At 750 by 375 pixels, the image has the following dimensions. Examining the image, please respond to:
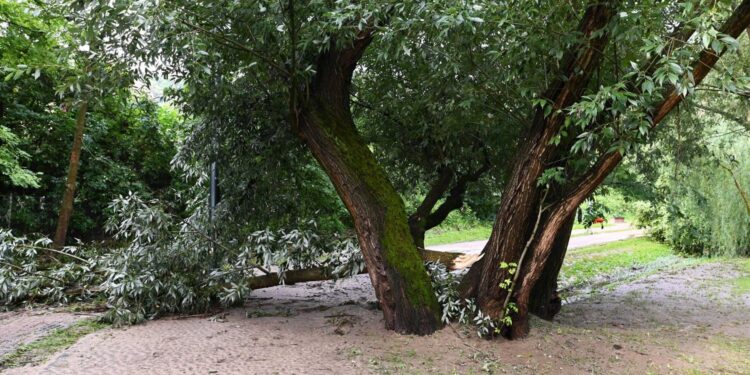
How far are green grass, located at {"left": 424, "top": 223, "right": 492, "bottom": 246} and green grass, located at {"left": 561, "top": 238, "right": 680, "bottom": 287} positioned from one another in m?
4.60

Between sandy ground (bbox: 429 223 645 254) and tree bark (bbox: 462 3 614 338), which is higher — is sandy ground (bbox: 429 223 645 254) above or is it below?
below

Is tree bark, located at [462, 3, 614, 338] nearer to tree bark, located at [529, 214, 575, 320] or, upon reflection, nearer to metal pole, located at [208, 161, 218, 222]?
tree bark, located at [529, 214, 575, 320]

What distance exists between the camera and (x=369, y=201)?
5.39 m

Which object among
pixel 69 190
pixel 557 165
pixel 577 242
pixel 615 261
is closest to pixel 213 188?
pixel 557 165

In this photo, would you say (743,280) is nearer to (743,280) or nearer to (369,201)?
(743,280)

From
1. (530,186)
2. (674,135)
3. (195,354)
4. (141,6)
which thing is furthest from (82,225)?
(674,135)

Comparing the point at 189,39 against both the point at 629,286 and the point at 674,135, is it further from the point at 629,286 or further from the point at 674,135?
the point at 629,286

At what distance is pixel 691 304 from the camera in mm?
8930

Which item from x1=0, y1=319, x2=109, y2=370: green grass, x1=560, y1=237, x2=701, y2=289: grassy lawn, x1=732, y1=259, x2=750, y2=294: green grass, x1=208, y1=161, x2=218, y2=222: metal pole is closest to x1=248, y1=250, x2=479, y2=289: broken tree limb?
x1=208, y1=161, x2=218, y2=222: metal pole

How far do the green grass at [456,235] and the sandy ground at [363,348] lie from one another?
15.1 m

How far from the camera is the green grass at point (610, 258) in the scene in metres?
13.2

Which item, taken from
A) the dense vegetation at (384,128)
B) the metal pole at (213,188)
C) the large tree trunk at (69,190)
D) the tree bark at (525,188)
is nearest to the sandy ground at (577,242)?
the dense vegetation at (384,128)

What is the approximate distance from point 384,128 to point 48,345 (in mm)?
4682

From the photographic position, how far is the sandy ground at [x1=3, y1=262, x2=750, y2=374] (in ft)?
15.0
